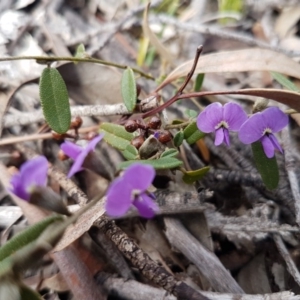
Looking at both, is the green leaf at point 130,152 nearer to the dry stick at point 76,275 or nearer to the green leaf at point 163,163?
the green leaf at point 163,163

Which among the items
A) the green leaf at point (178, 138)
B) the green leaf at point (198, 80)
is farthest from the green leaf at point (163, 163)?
the green leaf at point (198, 80)

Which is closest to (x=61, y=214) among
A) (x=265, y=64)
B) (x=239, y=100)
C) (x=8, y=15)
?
(x=265, y=64)

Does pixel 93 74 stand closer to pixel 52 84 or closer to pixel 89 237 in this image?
pixel 52 84

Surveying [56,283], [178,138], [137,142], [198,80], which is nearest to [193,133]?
[178,138]

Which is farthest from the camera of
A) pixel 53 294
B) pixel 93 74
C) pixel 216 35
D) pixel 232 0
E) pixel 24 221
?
pixel 232 0

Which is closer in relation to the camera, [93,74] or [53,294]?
[53,294]

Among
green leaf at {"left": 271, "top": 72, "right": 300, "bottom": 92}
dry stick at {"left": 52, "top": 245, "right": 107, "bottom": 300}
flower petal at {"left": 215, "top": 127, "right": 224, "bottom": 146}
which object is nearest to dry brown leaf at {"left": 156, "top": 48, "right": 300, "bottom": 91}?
green leaf at {"left": 271, "top": 72, "right": 300, "bottom": 92}

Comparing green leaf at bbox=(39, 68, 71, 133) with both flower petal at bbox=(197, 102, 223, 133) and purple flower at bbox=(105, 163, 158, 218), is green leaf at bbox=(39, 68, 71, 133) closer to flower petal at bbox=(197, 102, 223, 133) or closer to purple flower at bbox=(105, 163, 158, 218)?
flower petal at bbox=(197, 102, 223, 133)

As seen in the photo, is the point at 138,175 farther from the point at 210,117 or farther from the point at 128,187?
the point at 210,117
